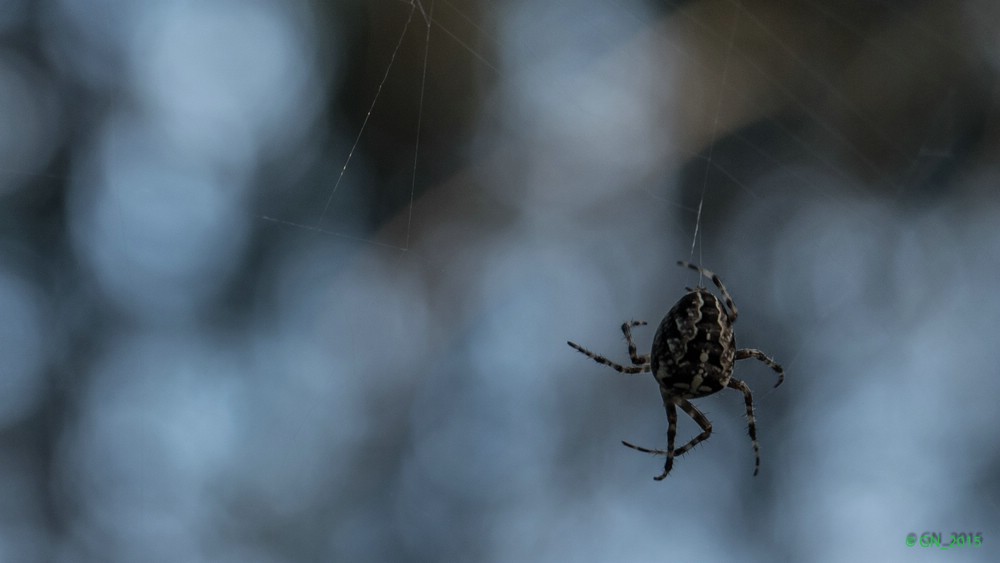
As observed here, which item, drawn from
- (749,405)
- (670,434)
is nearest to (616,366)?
(670,434)

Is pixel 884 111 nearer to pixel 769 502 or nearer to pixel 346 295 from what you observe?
pixel 769 502

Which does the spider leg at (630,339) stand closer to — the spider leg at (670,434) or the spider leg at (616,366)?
the spider leg at (616,366)

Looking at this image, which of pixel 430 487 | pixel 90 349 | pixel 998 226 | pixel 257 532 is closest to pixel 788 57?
pixel 998 226

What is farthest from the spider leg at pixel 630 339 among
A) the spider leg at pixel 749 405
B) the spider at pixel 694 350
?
the spider leg at pixel 749 405

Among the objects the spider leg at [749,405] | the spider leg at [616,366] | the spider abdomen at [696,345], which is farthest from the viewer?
the spider leg at [749,405]

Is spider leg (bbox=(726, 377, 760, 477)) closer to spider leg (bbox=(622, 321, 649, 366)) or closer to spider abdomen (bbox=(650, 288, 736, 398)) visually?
spider abdomen (bbox=(650, 288, 736, 398))

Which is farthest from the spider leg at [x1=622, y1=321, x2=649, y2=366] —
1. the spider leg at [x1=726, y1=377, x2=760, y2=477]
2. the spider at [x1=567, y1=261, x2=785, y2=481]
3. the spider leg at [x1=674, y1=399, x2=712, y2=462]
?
the spider leg at [x1=726, y1=377, x2=760, y2=477]

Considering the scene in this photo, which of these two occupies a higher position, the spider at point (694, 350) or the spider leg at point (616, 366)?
the spider at point (694, 350)

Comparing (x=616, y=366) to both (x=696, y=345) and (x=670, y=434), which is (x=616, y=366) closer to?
(x=696, y=345)
